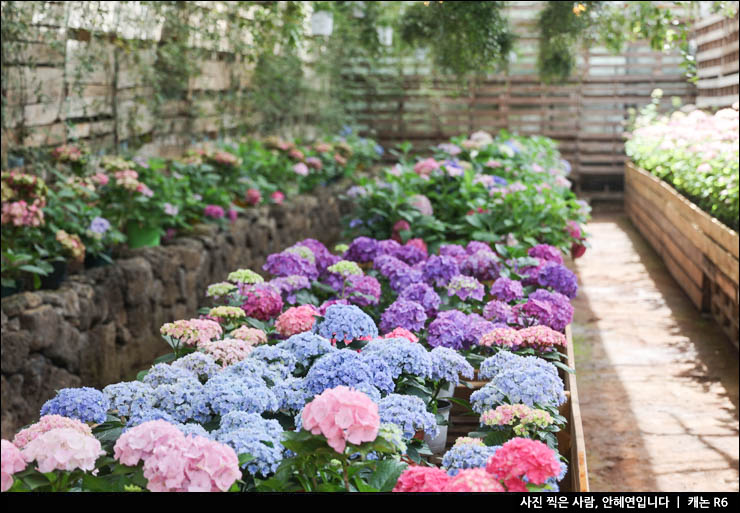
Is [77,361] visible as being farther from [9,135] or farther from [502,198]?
[502,198]

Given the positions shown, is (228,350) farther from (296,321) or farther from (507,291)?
(507,291)

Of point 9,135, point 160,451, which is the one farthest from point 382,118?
point 160,451

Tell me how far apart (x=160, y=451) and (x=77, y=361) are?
2621 mm

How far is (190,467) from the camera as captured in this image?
119 centimetres

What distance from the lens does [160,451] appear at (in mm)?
1199

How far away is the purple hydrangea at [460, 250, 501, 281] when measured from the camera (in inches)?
119

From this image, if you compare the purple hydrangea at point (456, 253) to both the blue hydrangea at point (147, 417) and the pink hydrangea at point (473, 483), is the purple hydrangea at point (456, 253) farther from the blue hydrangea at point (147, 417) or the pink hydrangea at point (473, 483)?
the pink hydrangea at point (473, 483)

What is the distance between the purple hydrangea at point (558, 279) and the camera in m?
2.83

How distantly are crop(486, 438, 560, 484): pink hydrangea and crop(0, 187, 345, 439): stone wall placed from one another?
238cm

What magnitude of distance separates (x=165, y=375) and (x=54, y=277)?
86.7 inches

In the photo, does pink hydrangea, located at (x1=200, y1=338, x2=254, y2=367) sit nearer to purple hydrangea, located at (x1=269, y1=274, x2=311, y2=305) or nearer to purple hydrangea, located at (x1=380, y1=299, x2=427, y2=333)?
purple hydrangea, located at (x1=380, y1=299, x2=427, y2=333)

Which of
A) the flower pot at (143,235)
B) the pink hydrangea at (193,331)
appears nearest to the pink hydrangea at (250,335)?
the pink hydrangea at (193,331)

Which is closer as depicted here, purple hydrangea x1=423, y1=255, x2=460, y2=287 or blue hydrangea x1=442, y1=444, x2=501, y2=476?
blue hydrangea x1=442, y1=444, x2=501, y2=476

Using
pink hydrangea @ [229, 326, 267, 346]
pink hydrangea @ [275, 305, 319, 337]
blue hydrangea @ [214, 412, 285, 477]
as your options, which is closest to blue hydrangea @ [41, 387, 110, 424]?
blue hydrangea @ [214, 412, 285, 477]
